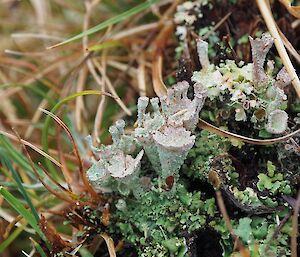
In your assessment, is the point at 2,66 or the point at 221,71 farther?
the point at 2,66

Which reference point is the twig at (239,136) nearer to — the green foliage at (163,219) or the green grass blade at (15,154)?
the green foliage at (163,219)

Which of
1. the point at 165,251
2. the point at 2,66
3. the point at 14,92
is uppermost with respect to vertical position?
the point at 2,66

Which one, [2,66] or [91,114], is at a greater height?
[2,66]

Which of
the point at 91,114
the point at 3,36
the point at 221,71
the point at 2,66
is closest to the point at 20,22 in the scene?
the point at 3,36

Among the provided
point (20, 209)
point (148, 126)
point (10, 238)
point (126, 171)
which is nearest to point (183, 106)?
point (148, 126)

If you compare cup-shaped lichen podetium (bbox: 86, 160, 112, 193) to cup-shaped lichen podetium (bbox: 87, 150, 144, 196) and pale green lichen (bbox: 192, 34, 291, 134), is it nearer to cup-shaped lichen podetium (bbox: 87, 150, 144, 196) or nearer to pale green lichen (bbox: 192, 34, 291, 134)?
cup-shaped lichen podetium (bbox: 87, 150, 144, 196)

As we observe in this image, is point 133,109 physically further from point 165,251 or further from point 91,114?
point 165,251

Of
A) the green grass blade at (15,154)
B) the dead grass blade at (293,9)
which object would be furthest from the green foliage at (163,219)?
the dead grass blade at (293,9)

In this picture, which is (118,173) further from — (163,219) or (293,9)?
(293,9)
